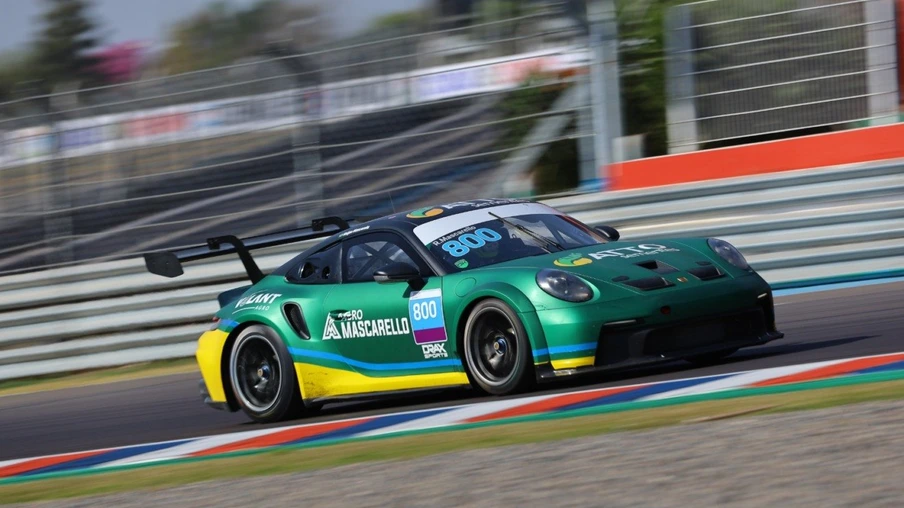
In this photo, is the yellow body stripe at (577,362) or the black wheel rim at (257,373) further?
the black wheel rim at (257,373)

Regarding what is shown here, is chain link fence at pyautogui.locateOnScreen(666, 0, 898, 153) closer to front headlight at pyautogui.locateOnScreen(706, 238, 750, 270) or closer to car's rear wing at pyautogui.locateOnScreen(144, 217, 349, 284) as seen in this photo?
car's rear wing at pyautogui.locateOnScreen(144, 217, 349, 284)

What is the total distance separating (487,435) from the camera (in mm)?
5730

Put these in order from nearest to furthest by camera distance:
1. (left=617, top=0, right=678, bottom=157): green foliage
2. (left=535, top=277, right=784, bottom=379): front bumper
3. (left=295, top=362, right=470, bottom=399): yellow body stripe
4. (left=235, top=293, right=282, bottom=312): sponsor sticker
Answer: (left=535, top=277, right=784, bottom=379): front bumper, (left=295, top=362, right=470, bottom=399): yellow body stripe, (left=235, top=293, right=282, bottom=312): sponsor sticker, (left=617, top=0, right=678, bottom=157): green foliage

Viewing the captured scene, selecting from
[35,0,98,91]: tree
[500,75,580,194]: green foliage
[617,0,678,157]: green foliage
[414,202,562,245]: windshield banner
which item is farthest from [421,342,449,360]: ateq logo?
[35,0,98,91]: tree

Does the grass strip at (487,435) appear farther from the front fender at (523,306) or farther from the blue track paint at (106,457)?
the front fender at (523,306)

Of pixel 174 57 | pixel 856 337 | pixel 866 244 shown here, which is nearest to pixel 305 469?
pixel 856 337

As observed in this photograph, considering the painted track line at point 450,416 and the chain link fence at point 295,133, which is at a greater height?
the chain link fence at point 295,133

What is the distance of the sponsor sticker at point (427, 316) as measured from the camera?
22.7 feet

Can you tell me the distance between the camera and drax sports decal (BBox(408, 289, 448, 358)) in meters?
6.91

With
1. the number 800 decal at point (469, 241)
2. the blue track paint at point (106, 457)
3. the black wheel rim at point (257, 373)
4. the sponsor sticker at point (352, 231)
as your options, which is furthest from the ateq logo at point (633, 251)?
the blue track paint at point (106, 457)

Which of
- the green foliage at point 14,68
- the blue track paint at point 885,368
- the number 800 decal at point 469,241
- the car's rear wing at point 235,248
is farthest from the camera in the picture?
the green foliage at point 14,68

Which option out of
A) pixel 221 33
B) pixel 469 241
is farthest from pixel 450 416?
pixel 221 33

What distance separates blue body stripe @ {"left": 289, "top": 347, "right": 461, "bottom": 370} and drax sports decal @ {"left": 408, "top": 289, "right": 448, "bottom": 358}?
4cm

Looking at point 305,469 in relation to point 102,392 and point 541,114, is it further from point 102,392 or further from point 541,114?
point 541,114
